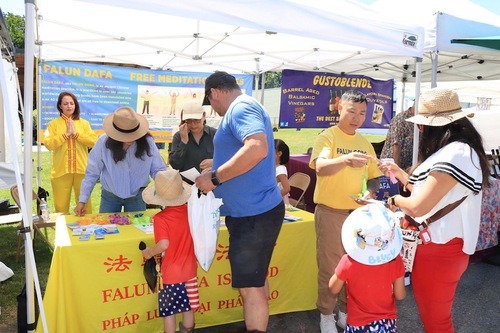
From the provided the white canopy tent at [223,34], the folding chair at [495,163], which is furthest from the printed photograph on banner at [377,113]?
Result: the folding chair at [495,163]

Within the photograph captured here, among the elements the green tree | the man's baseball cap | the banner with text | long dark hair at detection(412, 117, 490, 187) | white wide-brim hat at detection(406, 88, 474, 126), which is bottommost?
the banner with text

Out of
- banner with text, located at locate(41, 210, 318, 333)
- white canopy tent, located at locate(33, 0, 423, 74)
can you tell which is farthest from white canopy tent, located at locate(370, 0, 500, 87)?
banner with text, located at locate(41, 210, 318, 333)

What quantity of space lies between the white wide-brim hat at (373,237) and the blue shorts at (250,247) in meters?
0.47

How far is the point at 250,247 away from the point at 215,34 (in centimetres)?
333

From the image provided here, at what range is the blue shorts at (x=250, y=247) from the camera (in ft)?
7.15

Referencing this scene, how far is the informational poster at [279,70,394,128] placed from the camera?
651 centimetres

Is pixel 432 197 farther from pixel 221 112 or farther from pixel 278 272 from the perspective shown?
pixel 278 272

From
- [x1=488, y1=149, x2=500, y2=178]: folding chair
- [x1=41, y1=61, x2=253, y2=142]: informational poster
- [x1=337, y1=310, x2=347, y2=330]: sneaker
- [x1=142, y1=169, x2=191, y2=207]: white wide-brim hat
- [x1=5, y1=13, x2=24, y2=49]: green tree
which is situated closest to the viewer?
[x1=142, y1=169, x2=191, y2=207]: white wide-brim hat

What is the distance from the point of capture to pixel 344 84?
6.90m

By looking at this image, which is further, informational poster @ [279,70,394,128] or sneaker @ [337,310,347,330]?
informational poster @ [279,70,394,128]

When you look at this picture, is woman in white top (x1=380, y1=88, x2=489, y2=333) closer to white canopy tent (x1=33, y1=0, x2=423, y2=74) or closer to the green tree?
white canopy tent (x1=33, y1=0, x2=423, y2=74)

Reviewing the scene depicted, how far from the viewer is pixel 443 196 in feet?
5.74

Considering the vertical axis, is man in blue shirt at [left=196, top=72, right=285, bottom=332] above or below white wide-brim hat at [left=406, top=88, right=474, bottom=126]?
below

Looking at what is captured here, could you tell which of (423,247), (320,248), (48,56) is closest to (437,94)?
(423,247)
